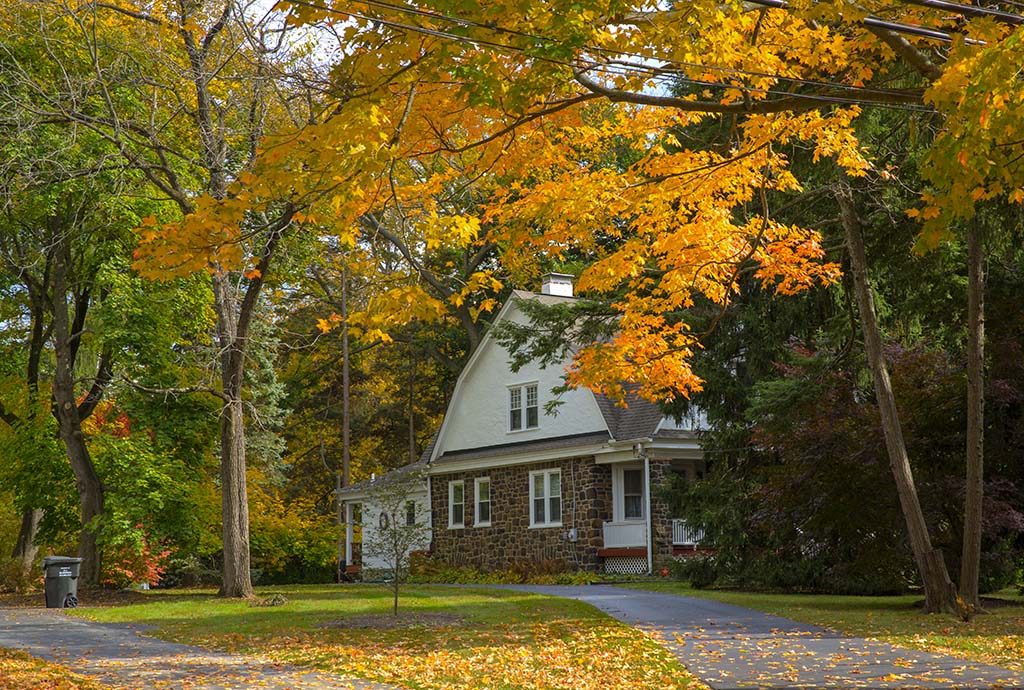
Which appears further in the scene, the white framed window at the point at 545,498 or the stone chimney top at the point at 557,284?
the stone chimney top at the point at 557,284

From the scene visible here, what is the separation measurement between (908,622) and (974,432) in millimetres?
2846

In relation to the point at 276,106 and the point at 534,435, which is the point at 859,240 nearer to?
the point at 276,106

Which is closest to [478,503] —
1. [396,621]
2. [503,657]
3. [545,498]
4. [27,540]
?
[545,498]

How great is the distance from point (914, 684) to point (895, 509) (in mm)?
9339

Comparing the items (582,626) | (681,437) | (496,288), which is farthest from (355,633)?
(681,437)

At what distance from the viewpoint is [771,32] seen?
10.5 m

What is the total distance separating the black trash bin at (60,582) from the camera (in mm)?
20281

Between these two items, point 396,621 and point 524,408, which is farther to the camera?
point 524,408

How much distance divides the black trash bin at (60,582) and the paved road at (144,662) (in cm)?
398

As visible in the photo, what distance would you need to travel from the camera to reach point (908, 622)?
1527cm

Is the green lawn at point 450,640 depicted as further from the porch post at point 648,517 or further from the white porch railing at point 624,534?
the white porch railing at point 624,534

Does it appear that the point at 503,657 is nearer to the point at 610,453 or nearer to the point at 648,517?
the point at 648,517

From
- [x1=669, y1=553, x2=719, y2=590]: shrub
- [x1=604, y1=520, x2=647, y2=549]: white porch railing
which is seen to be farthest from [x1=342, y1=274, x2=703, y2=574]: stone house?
[x1=669, y1=553, x2=719, y2=590]: shrub

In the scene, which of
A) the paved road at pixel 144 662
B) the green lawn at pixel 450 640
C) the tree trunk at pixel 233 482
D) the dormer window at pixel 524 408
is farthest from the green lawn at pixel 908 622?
the dormer window at pixel 524 408
